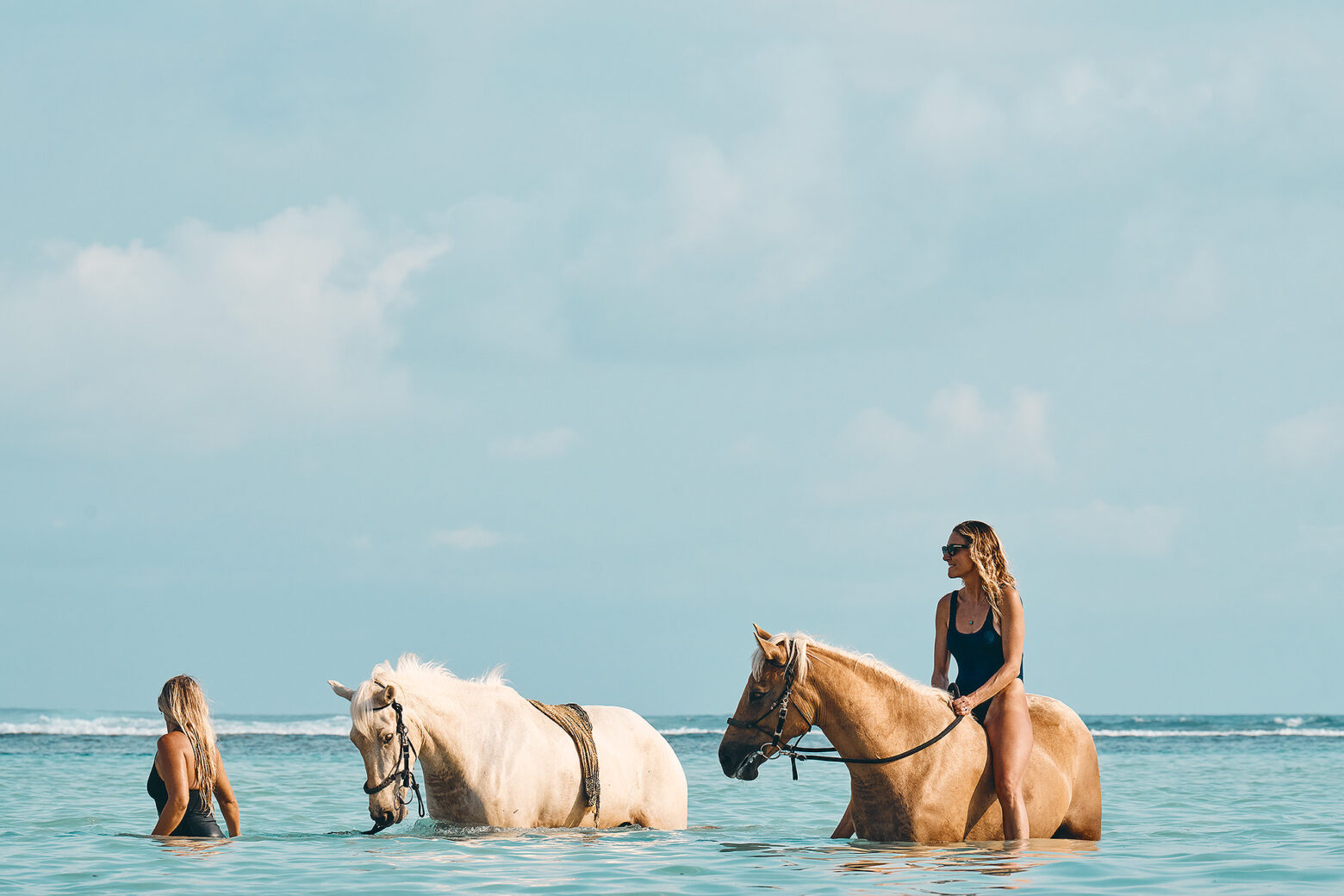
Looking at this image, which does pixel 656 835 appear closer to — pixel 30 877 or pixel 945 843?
pixel 945 843

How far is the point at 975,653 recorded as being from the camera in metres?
6.70

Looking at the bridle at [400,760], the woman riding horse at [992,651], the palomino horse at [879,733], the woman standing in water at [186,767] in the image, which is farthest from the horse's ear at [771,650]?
the woman standing in water at [186,767]

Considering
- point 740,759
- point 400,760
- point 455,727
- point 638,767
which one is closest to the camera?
point 740,759

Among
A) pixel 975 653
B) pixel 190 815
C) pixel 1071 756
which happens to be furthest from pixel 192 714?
pixel 1071 756

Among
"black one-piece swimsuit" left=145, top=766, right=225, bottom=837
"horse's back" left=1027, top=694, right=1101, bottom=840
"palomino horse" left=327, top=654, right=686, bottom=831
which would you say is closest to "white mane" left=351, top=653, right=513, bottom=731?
"palomino horse" left=327, top=654, right=686, bottom=831

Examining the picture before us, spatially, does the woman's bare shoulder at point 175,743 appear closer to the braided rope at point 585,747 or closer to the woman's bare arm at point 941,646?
the braided rope at point 585,747

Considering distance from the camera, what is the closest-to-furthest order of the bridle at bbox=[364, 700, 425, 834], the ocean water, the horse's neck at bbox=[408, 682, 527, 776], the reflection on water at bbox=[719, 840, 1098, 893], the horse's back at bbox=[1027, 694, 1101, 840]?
the reflection on water at bbox=[719, 840, 1098, 893], the ocean water, the horse's back at bbox=[1027, 694, 1101, 840], the bridle at bbox=[364, 700, 425, 834], the horse's neck at bbox=[408, 682, 527, 776]

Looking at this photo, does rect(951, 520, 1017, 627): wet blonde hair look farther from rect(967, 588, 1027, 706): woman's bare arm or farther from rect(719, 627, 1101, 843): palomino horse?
rect(719, 627, 1101, 843): palomino horse

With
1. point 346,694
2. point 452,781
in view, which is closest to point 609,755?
point 452,781

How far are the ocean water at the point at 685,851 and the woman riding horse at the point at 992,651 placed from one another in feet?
1.43

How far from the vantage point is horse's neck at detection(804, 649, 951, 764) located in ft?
21.3

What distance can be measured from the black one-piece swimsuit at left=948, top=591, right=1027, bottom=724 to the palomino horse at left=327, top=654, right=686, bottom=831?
103 inches

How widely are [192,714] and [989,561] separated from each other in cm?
501

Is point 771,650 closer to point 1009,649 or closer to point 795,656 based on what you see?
point 795,656
